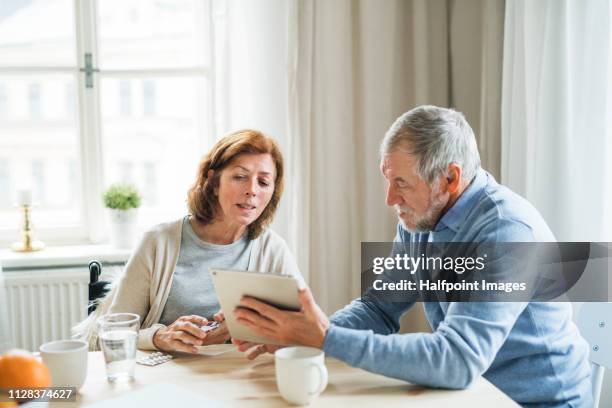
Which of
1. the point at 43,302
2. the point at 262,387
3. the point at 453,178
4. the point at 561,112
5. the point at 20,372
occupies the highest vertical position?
the point at 561,112

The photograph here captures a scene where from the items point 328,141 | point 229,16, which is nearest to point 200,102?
point 229,16

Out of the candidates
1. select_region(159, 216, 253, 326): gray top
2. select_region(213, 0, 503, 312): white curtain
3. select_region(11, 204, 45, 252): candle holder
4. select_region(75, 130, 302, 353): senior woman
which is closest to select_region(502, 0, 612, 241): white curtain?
select_region(213, 0, 503, 312): white curtain

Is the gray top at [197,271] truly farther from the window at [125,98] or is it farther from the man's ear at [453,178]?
the window at [125,98]

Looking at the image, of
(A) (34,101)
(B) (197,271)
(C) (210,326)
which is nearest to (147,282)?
(B) (197,271)

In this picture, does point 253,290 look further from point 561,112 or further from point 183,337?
point 561,112

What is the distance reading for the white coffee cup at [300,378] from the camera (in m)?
1.15

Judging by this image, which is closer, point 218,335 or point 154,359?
point 154,359

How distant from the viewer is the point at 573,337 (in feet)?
4.99

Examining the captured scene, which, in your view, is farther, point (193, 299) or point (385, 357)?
point (193, 299)

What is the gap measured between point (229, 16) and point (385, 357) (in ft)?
6.41

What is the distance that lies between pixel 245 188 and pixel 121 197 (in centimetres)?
116

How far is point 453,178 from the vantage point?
60.4 inches

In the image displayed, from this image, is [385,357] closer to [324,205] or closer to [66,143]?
[324,205]

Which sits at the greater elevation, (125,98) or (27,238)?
(125,98)
